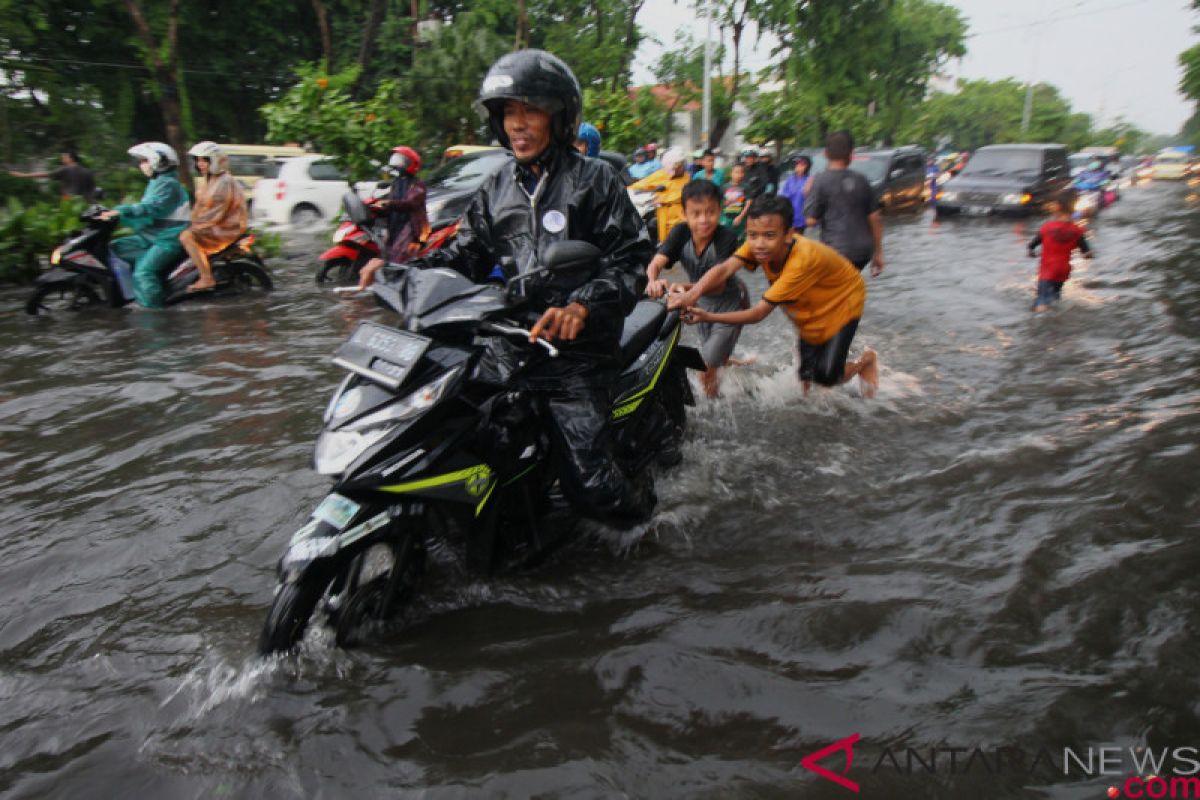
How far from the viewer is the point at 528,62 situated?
2.87 m

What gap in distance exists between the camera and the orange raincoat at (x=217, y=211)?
8.55 m

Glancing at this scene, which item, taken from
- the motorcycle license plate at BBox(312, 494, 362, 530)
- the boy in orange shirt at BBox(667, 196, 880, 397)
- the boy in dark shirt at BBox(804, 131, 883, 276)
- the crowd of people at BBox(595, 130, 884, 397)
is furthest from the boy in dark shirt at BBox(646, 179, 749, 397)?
the motorcycle license plate at BBox(312, 494, 362, 530)

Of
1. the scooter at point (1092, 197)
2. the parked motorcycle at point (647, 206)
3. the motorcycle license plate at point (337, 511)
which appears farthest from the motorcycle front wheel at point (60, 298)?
the scooter at point (1092, 197)

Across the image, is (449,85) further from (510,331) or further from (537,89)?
(510,331)

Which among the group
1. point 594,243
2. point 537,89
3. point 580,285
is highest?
point 537,89

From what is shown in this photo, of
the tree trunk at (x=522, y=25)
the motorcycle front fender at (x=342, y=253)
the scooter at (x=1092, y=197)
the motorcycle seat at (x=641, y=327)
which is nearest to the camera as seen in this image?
the motorcycle seat at (x=641, y=327)

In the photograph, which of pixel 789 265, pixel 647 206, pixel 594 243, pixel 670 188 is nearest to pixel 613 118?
pixel 647 206

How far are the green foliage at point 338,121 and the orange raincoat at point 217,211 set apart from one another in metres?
2.87

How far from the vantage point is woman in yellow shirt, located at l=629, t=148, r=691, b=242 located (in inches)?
351

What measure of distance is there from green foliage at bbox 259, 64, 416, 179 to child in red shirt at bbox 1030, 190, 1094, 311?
340 inches

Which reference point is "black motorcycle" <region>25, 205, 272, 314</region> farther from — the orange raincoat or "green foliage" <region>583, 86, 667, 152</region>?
"green foliage" <region>583, 86, 667, 152</region>

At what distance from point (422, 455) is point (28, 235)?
972 cm

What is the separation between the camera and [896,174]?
62.8 feet

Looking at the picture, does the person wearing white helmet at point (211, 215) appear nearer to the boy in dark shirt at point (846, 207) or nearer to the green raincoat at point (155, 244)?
the green raincoat at point (155, 244)
